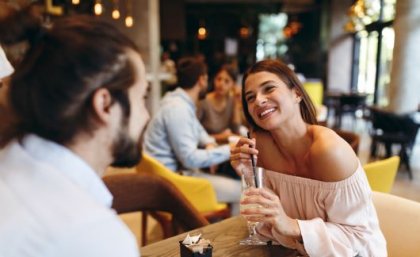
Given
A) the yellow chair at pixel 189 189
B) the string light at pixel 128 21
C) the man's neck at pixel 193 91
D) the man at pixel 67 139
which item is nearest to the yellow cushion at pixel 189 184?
the yellow chair at pixel 189 189

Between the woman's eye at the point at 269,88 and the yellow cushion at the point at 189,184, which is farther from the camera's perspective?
the yellow cushion at the point at 189,184

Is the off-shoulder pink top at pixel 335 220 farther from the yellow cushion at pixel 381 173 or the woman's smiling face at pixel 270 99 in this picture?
the yellow cushion at pixel 381 173

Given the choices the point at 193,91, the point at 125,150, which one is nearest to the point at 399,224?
the point at 125,150

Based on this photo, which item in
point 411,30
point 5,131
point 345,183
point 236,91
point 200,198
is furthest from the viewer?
point 411,30

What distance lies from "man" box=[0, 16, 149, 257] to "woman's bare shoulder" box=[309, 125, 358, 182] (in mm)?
699

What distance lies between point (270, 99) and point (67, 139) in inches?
33.1

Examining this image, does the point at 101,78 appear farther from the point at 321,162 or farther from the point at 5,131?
the point at 321,162

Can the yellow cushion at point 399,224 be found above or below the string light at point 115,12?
below

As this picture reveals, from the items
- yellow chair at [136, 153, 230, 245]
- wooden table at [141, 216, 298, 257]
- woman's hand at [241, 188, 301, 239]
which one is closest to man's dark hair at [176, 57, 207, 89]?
yellow chair at [136, 153, 230, 245]

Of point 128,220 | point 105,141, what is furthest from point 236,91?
point 105,141

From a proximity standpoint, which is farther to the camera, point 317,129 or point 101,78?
point 317,129

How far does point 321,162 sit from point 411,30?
5.47m

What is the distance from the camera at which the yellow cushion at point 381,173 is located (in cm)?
202

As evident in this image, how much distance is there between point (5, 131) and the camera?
27.7 inches
